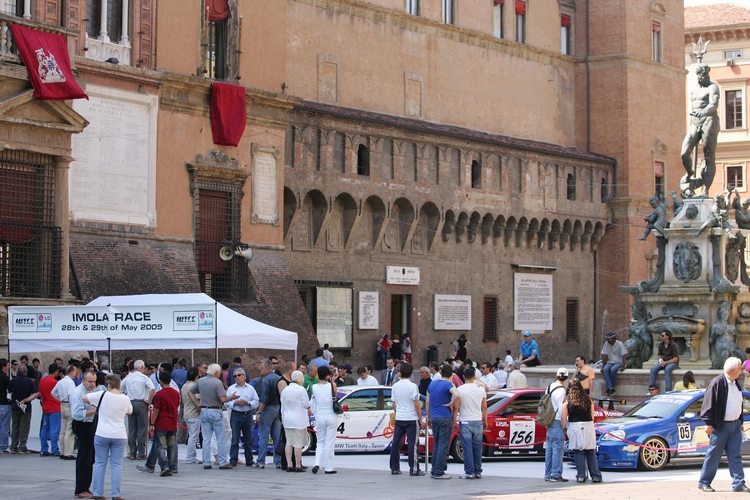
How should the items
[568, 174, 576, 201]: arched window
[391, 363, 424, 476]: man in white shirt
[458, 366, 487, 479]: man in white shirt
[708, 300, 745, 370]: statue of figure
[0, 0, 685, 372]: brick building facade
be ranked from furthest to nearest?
[568, 174, 576, 201]: arched window, [0, 0, 685, 372]: brick building facade, [708, 300, 745, 370]: statue of figure, [391, 363, 424, 476]: man in white shirt, [458, 366, 487, 479]: man in white shirt

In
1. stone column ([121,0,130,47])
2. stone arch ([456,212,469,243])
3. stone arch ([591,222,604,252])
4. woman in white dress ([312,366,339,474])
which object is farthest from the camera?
stone arch ([591,222,604,252])

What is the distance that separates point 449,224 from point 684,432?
2436cm

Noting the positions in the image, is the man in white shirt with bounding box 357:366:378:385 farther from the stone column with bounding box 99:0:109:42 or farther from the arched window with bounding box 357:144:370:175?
→ the arched window with bounding box 357:144:370:175

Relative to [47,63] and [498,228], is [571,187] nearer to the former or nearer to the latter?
[498,228]

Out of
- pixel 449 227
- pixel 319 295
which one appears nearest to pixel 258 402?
pixel 319 295

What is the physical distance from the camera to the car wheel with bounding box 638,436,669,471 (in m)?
18.5

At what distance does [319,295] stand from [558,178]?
13.2 m

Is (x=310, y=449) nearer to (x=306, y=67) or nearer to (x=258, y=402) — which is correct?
(x=258, y=402)

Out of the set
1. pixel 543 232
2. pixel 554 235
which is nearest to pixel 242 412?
pixel 543 232

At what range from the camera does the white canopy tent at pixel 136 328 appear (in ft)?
67.7

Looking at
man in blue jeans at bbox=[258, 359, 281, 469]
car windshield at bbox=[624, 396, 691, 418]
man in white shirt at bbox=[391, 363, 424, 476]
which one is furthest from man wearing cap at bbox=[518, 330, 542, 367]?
man in white shirt at bbox=[391, 363, 424, 476]

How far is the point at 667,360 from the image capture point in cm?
2416

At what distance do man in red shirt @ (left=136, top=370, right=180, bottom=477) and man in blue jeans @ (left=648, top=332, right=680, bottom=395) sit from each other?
408 inches

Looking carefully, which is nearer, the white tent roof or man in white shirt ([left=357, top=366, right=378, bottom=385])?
the white tent roof
